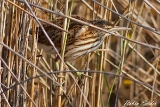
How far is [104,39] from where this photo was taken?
324cm

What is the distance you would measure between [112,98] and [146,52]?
29.4 inches

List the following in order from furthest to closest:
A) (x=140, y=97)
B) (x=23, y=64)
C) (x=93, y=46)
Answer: (x=140, y=97), (x=93, y=46), (x=23, y=64)

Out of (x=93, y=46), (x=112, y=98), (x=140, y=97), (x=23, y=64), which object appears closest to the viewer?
(x=23, y=64)

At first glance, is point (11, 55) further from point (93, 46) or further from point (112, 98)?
point (112, 98)

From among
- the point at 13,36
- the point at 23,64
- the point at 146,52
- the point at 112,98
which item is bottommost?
the point at 112,98

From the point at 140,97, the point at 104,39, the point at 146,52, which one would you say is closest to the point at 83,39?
the point at 104,39

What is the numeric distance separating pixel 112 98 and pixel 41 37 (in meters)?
2.15

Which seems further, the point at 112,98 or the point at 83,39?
the point at 112,98

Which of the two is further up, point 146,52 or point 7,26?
point 7,26

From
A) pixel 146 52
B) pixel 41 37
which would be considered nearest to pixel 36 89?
pixel 41 37

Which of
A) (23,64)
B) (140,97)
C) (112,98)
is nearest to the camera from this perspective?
(23,64)

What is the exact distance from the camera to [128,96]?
5012 millimetres

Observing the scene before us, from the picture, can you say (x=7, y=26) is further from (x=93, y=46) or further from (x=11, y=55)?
(x=93, y=46)

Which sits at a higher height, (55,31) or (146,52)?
(55,31)
